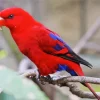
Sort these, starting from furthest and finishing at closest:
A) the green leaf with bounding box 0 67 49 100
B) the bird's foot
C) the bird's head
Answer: the bird's foot → the bird's head → the green leaf with bounding box 0 67 49 100

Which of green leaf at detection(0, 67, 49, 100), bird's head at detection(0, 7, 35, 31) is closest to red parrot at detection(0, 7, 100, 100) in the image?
bird's head at detection(0, 7, 35, 31)

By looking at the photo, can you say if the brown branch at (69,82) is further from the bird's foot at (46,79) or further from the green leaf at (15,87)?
the green leaf at (15,87)

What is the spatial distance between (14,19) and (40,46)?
155 millimetres

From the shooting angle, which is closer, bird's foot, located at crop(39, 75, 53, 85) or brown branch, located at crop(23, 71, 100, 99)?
brown branch, located at crop(23, 71, 100, 99)

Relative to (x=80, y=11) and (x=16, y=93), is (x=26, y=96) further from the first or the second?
(x=80, y=11)

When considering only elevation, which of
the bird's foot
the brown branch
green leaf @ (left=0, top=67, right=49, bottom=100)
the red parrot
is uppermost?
Answer: the red parrot

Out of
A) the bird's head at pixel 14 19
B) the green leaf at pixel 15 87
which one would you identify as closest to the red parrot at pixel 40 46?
the bird's head at pixel 14 19

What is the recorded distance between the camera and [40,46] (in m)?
1.51

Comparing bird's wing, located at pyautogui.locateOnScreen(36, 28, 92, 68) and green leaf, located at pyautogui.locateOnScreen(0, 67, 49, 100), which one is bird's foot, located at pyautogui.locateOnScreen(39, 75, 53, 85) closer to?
bird's wing, located at pyautogui.locateOnScreen(36, 28, 92, 68)

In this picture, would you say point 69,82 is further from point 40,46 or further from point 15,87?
point 15,87

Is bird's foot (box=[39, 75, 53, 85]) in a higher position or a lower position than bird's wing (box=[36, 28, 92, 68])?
lower

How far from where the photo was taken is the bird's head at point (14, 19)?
1.41 metres

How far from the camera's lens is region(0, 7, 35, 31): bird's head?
141 cm

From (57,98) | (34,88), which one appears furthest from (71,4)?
(34,88)
